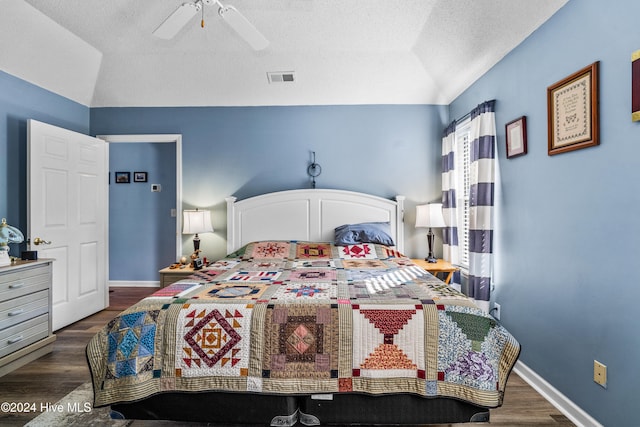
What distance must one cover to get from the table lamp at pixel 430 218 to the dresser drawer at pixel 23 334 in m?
3.51

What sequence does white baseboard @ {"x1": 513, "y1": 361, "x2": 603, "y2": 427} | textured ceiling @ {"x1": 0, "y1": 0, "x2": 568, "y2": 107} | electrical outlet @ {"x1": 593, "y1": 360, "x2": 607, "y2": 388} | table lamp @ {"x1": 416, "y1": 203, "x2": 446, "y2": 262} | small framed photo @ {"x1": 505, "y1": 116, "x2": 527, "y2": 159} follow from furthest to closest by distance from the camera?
table lamp @ {"x1": 416, "y1": 203, "x2": 446, "y2": 262} → textured ceiling @ {"x1": 0, "y1": 0, "x2": 568, "y2": 107} → small framed photo @ {"x1": 505, "y1": 116, "x2": 527, "y2": 159} → white baseboard @ {"x1": 513, "y1": 361, "x2": 603, "y2": 427} → electrical outlet @ {"x1": 593, "y1": 360, "x2": 607, "y2": 388}

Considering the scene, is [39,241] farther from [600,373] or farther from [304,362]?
[600,373]

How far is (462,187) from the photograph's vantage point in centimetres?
353

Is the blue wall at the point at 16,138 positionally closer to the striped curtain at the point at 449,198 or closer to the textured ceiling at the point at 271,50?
the textured ceiling at the point at 271,50

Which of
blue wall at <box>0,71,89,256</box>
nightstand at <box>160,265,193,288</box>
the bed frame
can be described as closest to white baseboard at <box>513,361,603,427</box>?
the bed frame

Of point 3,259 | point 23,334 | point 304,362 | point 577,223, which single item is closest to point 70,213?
point 3,259

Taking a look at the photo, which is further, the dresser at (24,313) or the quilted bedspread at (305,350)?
the dresser at (24,313)

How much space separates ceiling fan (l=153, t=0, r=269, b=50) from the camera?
2.13m

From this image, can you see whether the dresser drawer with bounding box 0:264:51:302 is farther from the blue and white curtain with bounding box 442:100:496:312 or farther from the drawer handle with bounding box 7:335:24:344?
the blue and white curtain with bounding box 442:100:496:312

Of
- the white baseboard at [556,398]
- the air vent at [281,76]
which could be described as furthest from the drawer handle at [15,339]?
the white baseboard at [556,398]

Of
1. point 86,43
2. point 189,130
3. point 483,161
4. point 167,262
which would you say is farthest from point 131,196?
point 483,161

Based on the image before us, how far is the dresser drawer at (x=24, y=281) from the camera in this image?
2.42 m

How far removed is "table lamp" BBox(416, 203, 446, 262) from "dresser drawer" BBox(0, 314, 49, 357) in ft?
11.5

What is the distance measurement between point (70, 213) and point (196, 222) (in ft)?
3.98
